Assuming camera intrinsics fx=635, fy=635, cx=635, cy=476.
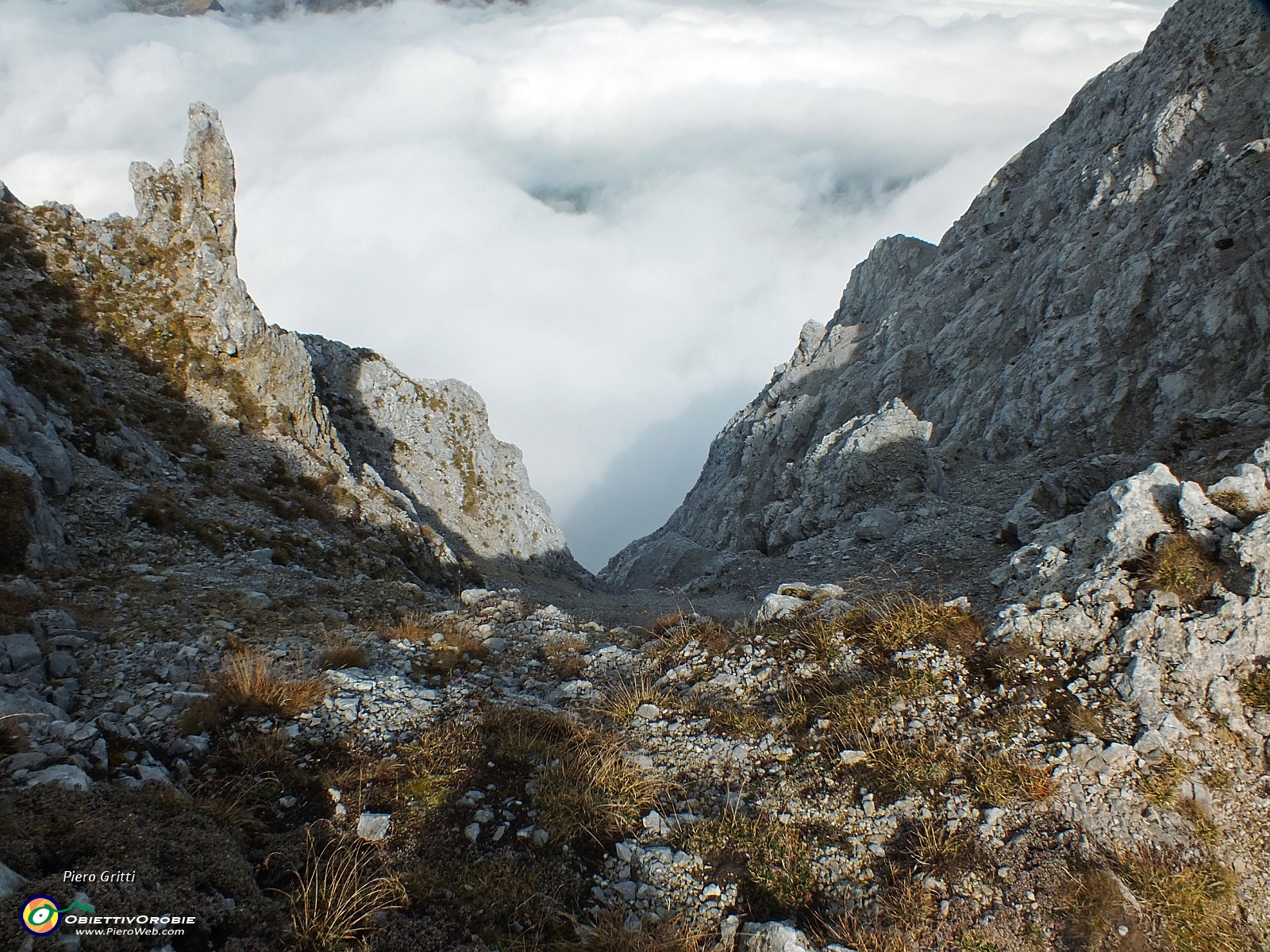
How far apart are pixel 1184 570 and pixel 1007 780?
4.73 meters

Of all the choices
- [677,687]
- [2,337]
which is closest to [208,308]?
[2,337]

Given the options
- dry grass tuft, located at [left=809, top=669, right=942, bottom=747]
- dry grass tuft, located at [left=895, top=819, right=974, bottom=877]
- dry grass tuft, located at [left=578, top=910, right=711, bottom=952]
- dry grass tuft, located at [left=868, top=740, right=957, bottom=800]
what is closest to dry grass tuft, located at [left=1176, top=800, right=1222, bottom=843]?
dry grass tuft, located at [left=868, top=740, right=957, bottom=800]

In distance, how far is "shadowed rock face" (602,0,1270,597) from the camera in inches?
1109

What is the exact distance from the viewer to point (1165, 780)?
7262mm

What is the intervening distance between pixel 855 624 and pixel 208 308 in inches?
1275

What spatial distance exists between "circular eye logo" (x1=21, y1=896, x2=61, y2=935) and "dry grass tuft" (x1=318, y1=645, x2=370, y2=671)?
675 centimetres

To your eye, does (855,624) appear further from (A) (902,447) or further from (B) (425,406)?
(B) (425,406)

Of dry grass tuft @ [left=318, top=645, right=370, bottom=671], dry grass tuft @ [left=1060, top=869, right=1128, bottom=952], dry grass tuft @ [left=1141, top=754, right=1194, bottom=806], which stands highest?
dry grass tuft @ [left=318, top=645, right=370, bottom=671]

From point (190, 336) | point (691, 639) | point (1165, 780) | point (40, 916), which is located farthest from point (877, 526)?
point (40, 916)

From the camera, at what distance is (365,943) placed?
541 cm

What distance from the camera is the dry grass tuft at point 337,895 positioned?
211 inches

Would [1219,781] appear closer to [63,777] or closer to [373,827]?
[373,827]

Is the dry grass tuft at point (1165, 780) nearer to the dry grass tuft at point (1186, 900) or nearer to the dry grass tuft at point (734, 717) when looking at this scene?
the dry grass tuft at point (1186, 900)

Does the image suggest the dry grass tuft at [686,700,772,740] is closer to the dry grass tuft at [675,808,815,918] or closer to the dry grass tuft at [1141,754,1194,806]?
the dry grass tuft at [675,808,815,918]
